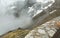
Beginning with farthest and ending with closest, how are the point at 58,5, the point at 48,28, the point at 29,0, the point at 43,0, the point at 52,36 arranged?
the point at 29,0 → the point at 43,0 → the point at 58,5 → the point at 48,28 → the point at 52,36

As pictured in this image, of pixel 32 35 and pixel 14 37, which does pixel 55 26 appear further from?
pixel 14 37

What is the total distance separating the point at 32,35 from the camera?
8.40 metres

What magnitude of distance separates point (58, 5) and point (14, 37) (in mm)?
7846

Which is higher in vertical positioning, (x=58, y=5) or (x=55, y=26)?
(x=58, y=5)

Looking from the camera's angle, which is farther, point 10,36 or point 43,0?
point 43,0

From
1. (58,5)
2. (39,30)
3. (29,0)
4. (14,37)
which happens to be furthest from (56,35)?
(29,0)

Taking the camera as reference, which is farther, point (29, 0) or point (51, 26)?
point (29, 0)

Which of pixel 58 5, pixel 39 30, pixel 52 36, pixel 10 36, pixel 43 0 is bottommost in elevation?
pixel 52 36

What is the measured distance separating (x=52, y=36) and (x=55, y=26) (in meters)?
0.84

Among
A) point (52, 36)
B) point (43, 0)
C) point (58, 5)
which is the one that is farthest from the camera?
point (43, 0)

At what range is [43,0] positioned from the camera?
116ft

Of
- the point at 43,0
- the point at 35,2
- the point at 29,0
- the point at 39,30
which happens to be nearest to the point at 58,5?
the point at 39,30

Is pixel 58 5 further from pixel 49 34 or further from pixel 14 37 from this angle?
pixel 49 34

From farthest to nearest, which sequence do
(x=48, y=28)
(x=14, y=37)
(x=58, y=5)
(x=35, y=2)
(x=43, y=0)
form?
(x=35, y=2) → (x=43, y=0) → (x=58, y=5) → (x=14, y=37) → (x=48, y=28)
